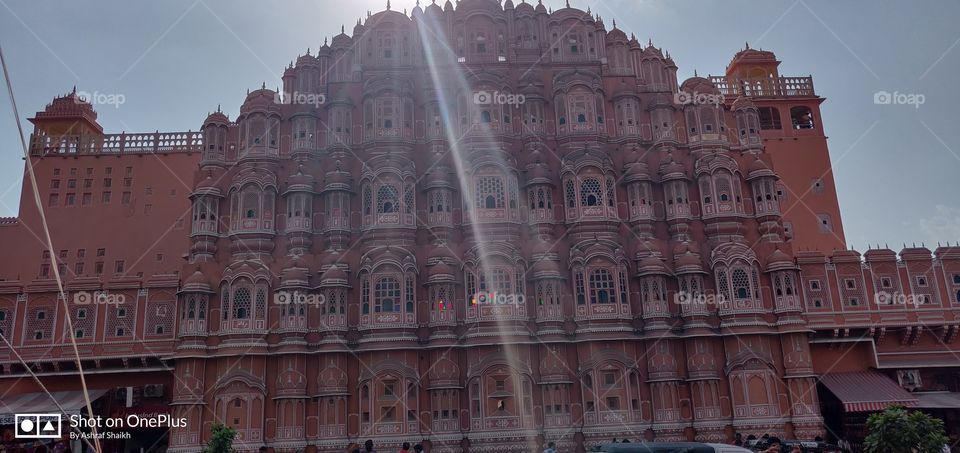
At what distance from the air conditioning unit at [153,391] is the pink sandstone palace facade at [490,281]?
0.40ft

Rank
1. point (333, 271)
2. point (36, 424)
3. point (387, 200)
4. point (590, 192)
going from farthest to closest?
1. point (590, 192)
2. point (387, 200)
3. point (333, 271)
4. point (36, 424)

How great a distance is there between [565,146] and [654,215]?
17.3ft

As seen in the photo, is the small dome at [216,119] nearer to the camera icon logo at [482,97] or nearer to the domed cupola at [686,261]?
the camera icon logo at [482,97]

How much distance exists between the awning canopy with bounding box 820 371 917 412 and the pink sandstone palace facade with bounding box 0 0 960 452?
174 mm

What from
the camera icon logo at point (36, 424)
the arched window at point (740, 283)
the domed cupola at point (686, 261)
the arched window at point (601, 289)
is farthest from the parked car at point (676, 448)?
the camera icon logo at point (36, 424)

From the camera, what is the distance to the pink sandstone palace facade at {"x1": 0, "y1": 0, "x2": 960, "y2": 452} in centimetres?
2930

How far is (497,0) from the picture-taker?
1441 inches

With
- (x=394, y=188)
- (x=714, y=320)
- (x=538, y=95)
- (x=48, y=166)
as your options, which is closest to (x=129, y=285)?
(x=394, y=188)

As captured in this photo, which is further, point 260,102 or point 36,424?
point 260,102

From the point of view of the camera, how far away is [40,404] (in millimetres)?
30656

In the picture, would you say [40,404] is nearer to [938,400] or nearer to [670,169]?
[670,169]

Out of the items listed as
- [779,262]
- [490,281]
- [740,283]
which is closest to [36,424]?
[490,281]

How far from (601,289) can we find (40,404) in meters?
24.9

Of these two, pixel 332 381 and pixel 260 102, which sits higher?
pixel 260 102
